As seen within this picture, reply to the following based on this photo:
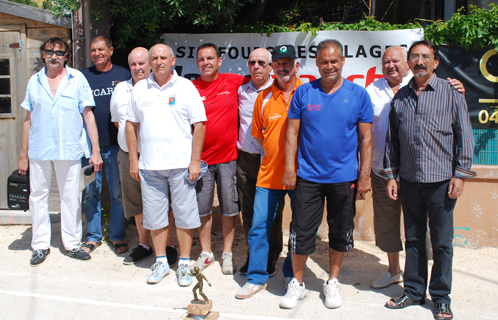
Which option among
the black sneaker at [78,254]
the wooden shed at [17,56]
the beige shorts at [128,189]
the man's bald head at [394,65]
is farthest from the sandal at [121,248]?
the man's bald head at [394,65]

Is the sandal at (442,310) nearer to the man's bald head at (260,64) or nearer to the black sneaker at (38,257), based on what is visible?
the man's bald head at (260,64)

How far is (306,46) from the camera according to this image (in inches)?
203

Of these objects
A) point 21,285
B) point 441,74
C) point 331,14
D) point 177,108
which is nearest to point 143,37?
point 177,108

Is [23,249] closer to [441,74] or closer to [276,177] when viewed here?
[276,177]

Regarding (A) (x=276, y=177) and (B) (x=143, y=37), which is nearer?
(A) (x=276, y=177)

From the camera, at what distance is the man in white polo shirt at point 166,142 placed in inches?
151

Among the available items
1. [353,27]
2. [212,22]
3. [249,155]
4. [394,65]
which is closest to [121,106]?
[249,155]

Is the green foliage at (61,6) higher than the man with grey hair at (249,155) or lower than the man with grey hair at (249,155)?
higher

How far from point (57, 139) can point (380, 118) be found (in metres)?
3.11

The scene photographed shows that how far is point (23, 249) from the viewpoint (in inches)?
189

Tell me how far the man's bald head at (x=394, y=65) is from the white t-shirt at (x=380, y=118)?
0.07 meters

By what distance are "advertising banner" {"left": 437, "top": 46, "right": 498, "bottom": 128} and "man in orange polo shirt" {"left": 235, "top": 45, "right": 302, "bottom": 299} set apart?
214 cm

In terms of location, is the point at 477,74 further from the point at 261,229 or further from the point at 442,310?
the point at 261,229

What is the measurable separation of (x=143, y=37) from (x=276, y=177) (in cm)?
287
